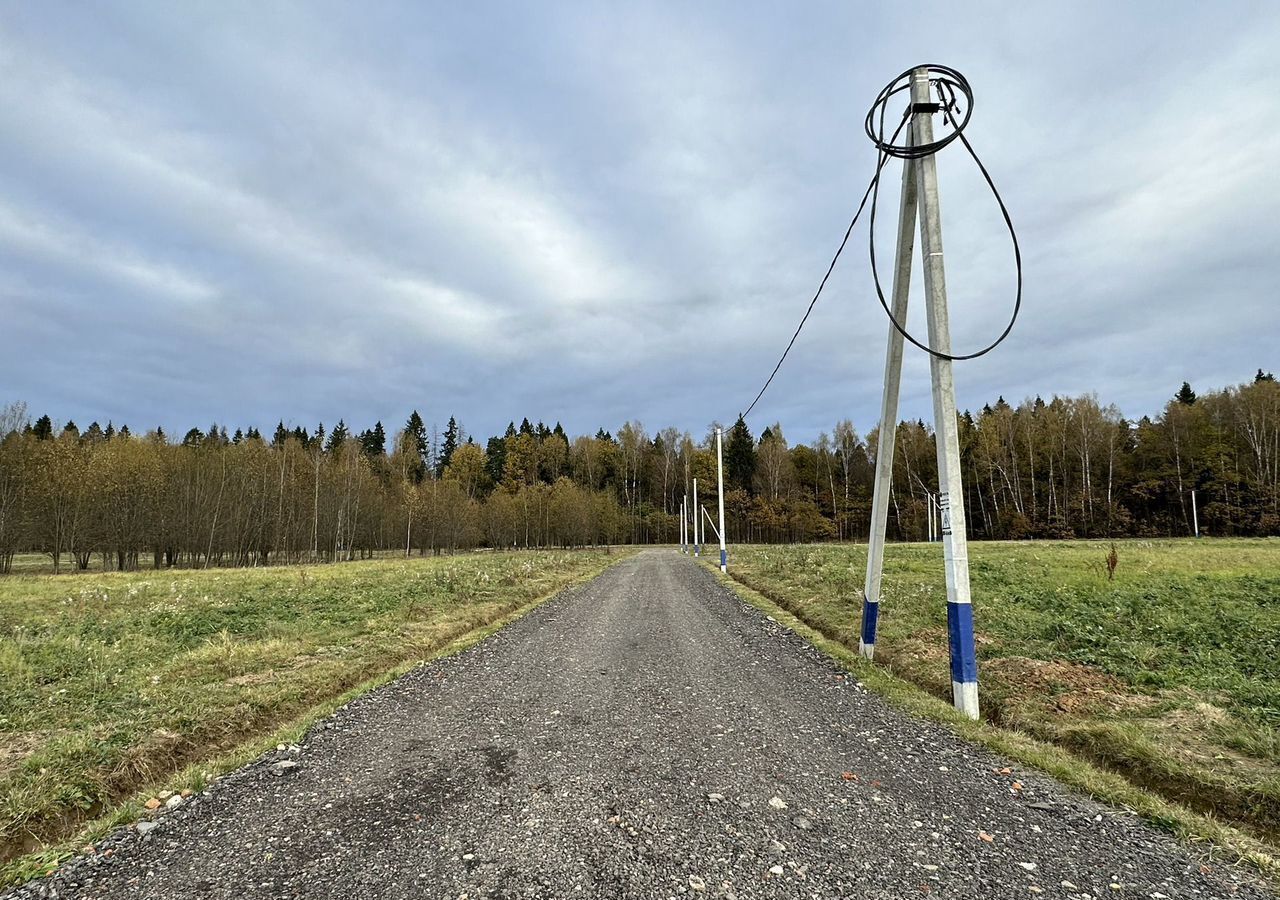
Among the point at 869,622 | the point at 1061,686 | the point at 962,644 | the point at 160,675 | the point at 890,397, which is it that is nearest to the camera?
the point at 962,644

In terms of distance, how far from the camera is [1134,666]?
301 inches

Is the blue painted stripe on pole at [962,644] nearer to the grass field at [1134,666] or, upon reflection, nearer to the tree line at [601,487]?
the grass field at [1134,666]

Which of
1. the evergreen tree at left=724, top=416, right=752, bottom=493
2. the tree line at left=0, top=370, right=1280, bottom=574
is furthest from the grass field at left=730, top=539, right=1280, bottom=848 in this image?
the evergreen tree at left=724, top=416, right=752, bottom=493

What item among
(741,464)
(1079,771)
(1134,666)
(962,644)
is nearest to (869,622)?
(962,644)

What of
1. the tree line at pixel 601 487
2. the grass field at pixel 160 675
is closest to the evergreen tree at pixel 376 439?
the tree line at pixel 601 487

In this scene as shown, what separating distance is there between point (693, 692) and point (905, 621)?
6037 millimetres

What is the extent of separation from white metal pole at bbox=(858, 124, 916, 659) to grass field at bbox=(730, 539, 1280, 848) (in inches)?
36.5

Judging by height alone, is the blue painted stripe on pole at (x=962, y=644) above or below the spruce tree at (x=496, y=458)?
below

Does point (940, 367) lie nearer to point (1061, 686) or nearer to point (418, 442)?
point (1061, 686)

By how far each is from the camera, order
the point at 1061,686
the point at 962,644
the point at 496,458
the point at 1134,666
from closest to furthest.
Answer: the point at 962,644
the point at 1061,686
the point at 1134,666
the point at 496,458

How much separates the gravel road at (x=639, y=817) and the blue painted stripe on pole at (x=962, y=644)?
37.2 inches

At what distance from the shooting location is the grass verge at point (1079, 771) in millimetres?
3771

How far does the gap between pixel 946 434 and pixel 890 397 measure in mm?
1733

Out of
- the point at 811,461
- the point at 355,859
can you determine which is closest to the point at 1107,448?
the point at 811,461
